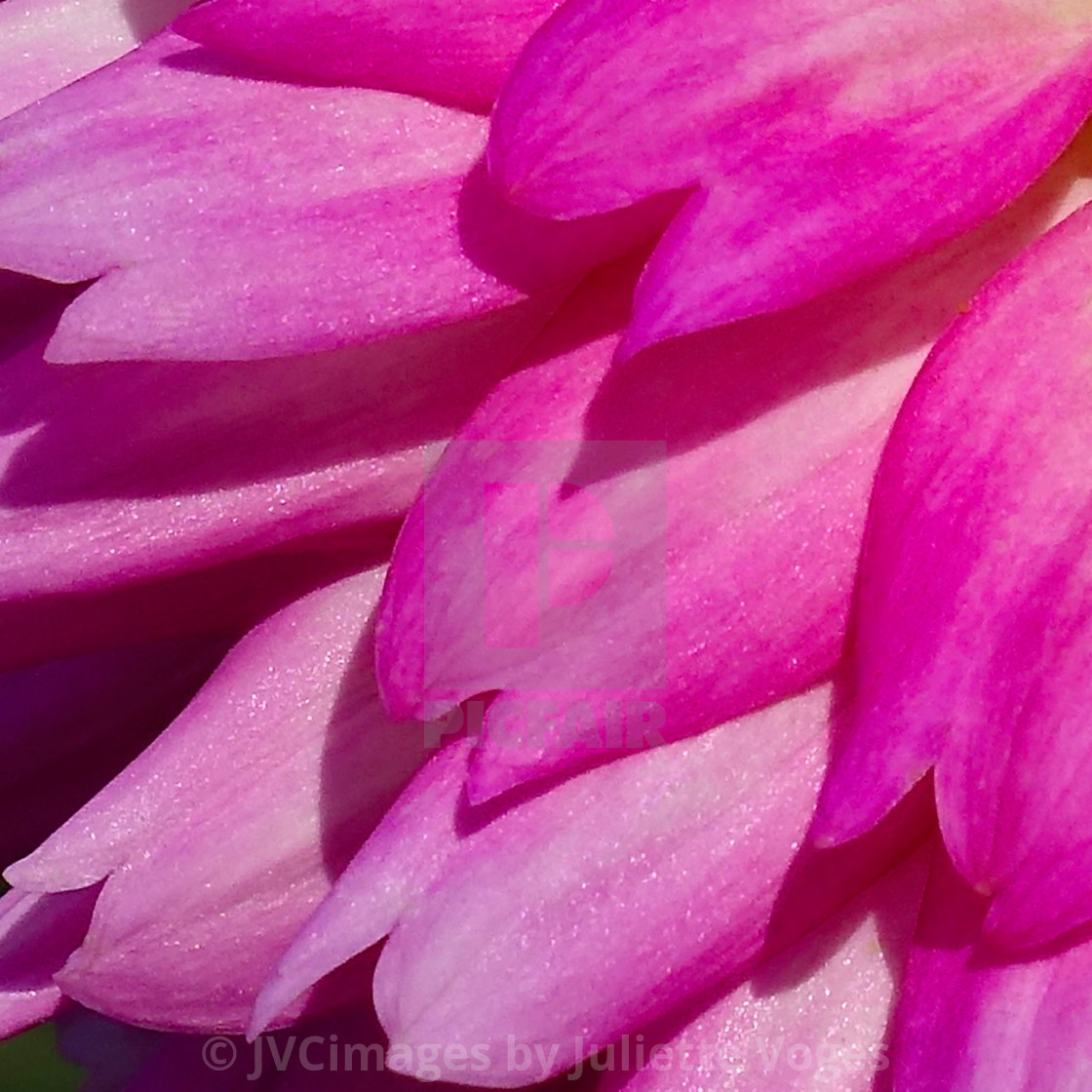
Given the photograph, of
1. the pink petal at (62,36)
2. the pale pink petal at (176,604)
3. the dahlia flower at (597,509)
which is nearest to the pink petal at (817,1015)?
the dahlia flower at (597,509)

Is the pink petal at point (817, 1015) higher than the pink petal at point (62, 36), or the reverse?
the pink petal at point (62, 36)

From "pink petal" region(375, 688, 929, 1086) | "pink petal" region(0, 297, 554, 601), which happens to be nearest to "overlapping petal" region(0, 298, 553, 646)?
"pink petal" region(0, 297, 554, 601)

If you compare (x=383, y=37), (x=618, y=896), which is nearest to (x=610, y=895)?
(x=618, y=896)

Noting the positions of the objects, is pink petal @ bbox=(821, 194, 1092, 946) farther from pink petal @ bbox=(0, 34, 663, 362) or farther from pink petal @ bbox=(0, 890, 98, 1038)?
pink petal @ bbox=(0, 890, 98, 1038)

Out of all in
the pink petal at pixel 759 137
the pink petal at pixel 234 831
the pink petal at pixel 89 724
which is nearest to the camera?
the pink petal at pixel 759 137

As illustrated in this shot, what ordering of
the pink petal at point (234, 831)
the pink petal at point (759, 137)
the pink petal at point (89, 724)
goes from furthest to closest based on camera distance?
the pink petal at point (89, 724) < the pink petal at point (234, 831) < the pink petal at point (759, 137)

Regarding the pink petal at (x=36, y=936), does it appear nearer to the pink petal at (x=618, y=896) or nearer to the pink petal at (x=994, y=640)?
the pink petal at (x=618, y=896)

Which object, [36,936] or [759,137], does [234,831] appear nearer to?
[36,936]
